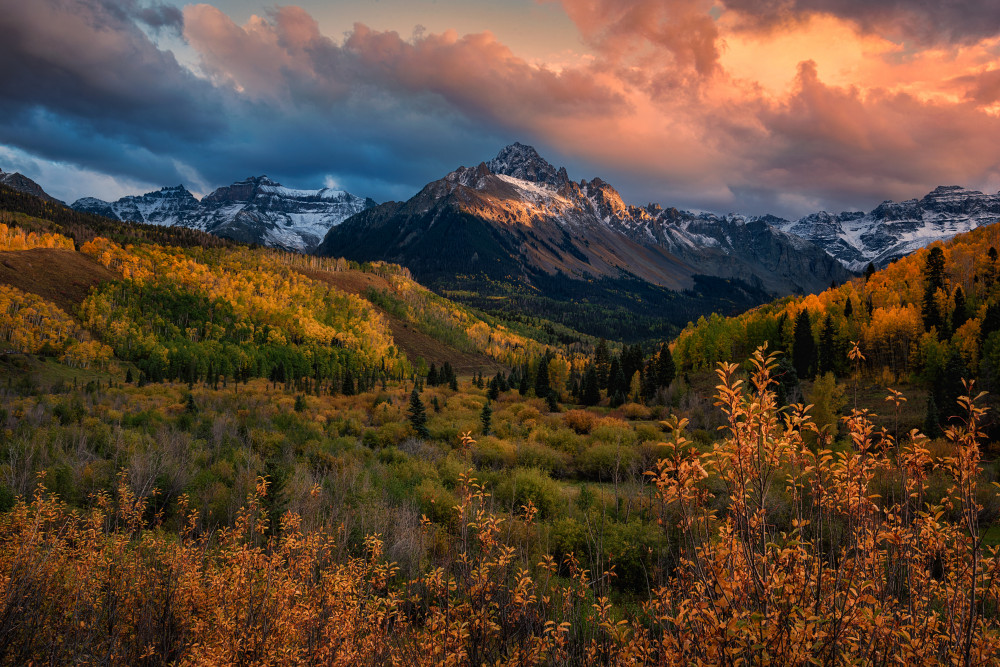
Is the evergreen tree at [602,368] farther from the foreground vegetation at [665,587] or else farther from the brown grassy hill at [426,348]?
the brown grassy hill at [426,348]

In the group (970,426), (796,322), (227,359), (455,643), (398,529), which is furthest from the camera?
(227,359)

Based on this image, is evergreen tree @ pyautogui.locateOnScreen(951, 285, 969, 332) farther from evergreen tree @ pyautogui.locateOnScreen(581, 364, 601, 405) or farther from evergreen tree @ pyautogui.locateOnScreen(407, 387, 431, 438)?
evergreen tree @ pyautogui.locateOnScreen(407, 387, 431, 438)

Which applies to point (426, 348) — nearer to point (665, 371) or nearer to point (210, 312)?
point (210, 312)

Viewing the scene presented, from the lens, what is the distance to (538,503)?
23.8 meters

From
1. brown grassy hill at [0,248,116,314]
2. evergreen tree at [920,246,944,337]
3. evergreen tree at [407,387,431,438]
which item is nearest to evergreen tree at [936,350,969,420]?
evergreen tree at [920,246,944,337]

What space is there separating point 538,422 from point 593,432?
7.69 m

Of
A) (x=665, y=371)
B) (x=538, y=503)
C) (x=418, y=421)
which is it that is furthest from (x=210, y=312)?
(x=538, y=503)

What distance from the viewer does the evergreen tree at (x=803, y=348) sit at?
58.8m

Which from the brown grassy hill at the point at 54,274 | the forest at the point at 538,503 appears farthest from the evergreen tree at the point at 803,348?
the brown grassy hill at the point at 54,274

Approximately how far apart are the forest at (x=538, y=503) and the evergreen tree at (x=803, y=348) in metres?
0.30

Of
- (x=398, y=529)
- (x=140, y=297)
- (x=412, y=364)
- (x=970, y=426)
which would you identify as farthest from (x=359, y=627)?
(x=140, y=297)

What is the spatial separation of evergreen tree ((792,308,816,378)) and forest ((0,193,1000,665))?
0.30 m

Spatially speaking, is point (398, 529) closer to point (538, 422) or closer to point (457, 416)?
point (538, 422)

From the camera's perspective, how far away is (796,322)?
6419 cm
